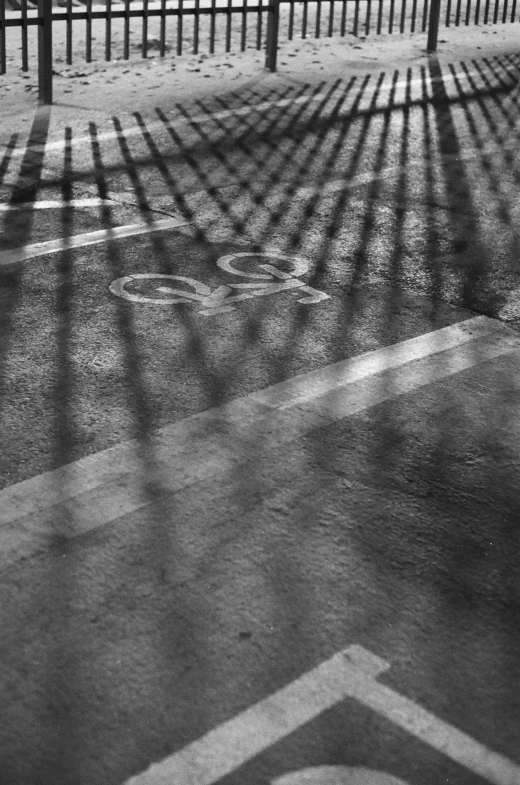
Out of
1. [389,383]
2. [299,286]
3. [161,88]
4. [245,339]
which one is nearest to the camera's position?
[389,383]

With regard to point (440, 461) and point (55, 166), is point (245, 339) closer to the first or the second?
point (440, 461)

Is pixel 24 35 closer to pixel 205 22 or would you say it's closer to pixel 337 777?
pixel 205 22

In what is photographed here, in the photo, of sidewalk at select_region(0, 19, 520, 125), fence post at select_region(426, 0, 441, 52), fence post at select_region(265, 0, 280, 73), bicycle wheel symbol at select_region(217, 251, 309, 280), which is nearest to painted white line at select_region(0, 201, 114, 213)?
bicycle wheel symbol at select_region(217, 251, 309, 280)

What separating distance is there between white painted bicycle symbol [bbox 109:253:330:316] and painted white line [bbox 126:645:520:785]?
294 centimetres

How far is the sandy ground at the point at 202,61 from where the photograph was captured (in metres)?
11.6

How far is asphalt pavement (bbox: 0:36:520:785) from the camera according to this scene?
2.96m

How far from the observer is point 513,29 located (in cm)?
1747

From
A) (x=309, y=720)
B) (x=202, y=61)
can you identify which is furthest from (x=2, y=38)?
(x=309, y=720)

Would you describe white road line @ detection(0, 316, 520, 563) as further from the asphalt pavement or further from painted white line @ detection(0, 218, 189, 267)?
painted white line @ detection(0, 218, 189, 267)

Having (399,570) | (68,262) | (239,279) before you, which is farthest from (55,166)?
(399,570)

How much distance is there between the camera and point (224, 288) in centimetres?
620

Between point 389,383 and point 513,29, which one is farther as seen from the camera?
point 513,29

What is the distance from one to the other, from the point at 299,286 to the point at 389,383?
4.46 feet

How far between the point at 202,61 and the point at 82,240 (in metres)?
7.43
